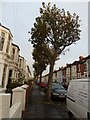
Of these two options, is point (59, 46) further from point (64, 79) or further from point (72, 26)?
point (64, 79)

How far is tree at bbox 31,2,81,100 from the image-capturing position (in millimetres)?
16672

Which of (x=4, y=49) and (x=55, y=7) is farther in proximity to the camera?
(x=4, y=49)

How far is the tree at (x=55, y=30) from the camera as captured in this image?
16672 millimetres

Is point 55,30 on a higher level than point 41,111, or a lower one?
higher

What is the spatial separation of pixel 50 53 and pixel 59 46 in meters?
1.03

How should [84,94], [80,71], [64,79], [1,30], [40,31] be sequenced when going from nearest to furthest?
[84,94] → [40,31] → [1,30] → [80,71] → [64,79]

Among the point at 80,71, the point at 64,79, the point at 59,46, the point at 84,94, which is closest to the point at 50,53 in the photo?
the point at 59,46

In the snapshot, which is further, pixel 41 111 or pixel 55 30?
pixel 55 30

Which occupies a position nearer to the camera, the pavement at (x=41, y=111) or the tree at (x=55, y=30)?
the pavement at (x=41, y=111)

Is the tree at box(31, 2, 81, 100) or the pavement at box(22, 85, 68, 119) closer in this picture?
the pavement at box(22, 85, 68, 119)

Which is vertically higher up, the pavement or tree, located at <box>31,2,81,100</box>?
tree, located at <box>31,2,81,100</box>

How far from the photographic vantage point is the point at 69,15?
1727 centimetres

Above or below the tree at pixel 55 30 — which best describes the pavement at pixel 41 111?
below

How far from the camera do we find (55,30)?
55.2 feet
